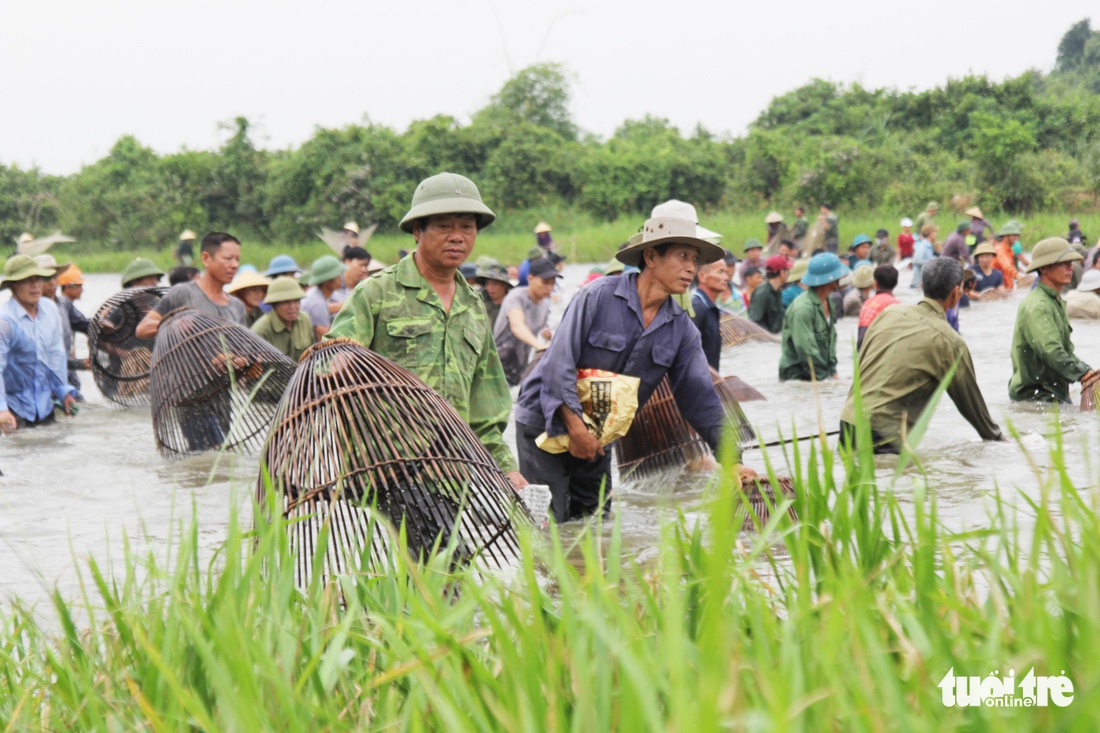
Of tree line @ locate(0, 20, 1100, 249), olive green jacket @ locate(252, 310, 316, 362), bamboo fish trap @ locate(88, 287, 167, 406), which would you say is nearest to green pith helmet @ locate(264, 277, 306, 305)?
olive green jacket @ locate(252, 310, 316, 362)

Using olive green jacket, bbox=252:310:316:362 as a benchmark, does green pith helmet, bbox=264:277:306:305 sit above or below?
above

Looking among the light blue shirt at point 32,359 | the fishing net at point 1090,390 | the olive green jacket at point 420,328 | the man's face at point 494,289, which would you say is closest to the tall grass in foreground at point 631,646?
the olive green jacket at point 420,328

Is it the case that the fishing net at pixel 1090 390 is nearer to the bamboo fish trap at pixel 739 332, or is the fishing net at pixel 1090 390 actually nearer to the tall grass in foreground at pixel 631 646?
the tall grass in foreground at pixel 631 646

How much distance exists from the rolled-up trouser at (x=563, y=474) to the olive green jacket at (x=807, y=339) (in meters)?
4.01

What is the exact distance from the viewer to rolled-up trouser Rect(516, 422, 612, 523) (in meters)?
5.68

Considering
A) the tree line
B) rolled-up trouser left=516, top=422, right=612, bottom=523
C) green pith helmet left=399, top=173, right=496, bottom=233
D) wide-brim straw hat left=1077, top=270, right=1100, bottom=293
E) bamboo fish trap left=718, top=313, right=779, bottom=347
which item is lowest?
bamboo fish trap left=718, top=313, right=779, bottom=347

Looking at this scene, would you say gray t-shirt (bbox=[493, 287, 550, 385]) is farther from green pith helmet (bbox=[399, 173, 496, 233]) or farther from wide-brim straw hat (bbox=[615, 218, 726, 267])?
green pith helmet (bbox=[399, 173, 496, 233])

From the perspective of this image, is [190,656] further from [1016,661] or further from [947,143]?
[947,143]

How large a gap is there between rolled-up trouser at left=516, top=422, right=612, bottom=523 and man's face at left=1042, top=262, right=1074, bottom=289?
4.39 meters

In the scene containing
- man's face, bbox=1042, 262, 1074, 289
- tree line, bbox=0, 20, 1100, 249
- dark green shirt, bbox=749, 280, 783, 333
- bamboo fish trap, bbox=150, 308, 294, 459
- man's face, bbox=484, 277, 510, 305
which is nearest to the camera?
bamboo fish trap, bbox=150, 308, 294, 459

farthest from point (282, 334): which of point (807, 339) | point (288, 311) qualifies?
point (807, 339)

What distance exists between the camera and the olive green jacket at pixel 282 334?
921cm

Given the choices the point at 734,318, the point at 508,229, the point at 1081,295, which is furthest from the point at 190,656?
the point at 508,229

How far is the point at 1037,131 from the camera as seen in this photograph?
127ft
